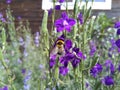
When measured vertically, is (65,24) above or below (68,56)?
above

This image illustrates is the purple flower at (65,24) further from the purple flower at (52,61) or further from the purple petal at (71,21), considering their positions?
the purple flower at (52,61)

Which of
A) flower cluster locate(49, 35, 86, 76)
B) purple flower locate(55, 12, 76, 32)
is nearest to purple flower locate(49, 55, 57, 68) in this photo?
flower cluster locate(49, 35, 86, 76)

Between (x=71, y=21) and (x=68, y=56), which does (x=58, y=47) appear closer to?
(x=68, y=56)

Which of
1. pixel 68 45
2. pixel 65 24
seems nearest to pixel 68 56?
pixel 68 45

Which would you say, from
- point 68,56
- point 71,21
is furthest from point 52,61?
point 71,21

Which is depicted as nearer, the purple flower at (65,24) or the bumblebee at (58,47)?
the bumblebee at (58,47)

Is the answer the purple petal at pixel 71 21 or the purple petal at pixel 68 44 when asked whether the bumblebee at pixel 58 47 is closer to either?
the purple petal at pixel 68 44

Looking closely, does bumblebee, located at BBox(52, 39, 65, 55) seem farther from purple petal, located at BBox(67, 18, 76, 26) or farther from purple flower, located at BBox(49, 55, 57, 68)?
purple petal, located at BBox(67, 18, 76, 26)

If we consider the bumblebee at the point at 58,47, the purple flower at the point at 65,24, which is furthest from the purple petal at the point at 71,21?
the bumblebee at the point at 58,47

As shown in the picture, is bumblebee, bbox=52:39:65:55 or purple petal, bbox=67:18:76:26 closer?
bumblebee, bbox=52:39:65:55

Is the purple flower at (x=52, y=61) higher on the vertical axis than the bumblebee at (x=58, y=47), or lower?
lower

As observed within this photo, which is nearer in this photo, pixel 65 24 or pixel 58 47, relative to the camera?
pixel 58 47

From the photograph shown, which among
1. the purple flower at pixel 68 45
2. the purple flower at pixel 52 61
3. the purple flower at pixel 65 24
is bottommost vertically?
the purple flower at pixel 52 61
